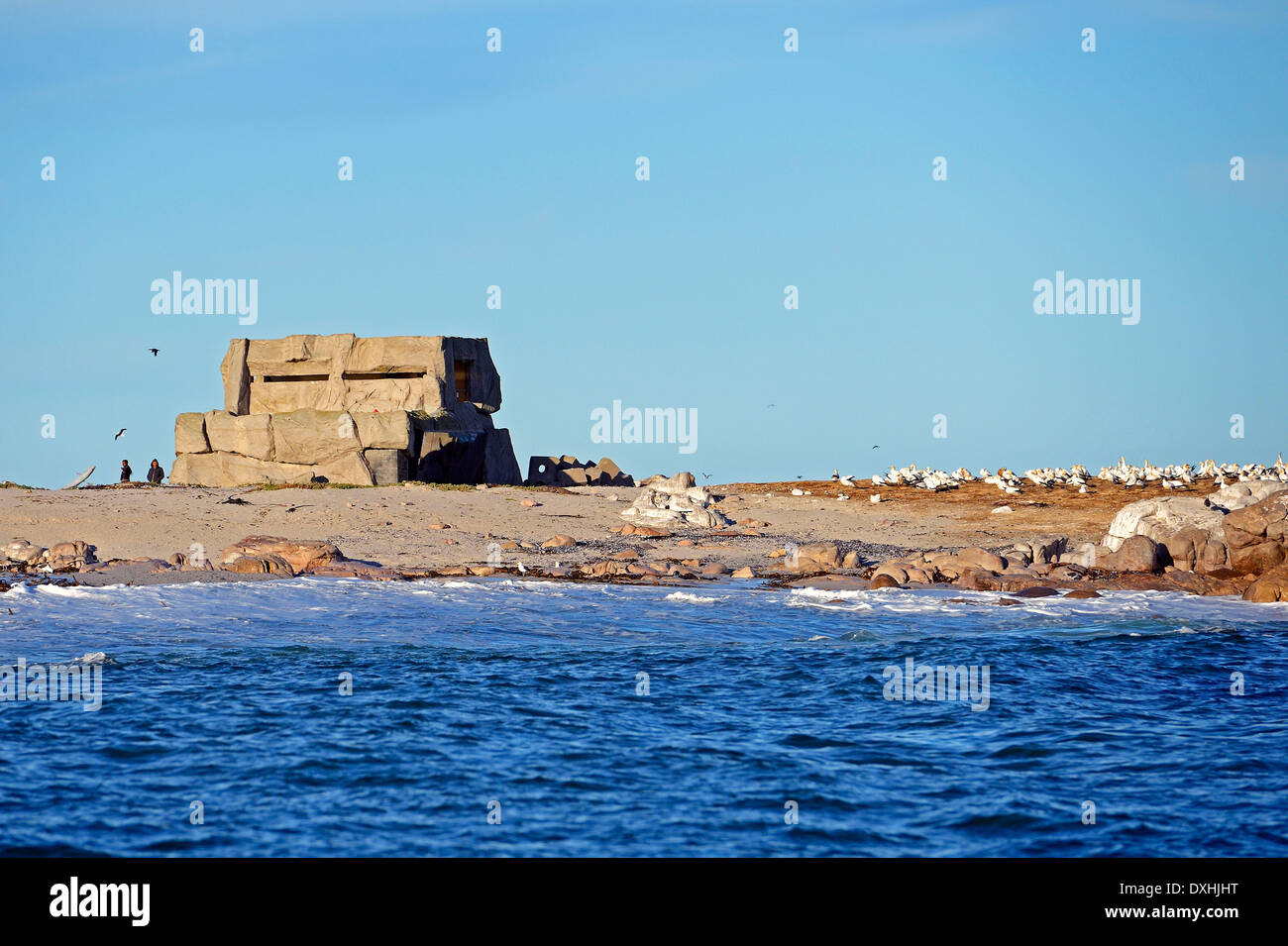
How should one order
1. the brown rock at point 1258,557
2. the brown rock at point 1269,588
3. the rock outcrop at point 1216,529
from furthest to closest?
1. the rock outcrop at point 1216,529
2. the brown rock at point 1258,557
3. the brown rock at point 1269,588

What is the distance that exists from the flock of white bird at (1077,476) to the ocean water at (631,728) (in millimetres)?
13889

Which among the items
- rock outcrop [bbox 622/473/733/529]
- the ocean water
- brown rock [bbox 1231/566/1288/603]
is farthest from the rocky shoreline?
rock outcrop [bbox 622/473/733/529]

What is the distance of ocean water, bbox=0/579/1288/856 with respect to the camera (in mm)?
6867

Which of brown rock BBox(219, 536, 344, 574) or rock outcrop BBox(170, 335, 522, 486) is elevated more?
rock outcrop BBox(170, 335, 522, 486)

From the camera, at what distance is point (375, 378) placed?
A: 27.7m

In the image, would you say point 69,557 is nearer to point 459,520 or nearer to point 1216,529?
point 459,520

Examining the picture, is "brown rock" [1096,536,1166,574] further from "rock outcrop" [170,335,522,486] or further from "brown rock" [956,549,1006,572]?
"rock outcrop" [170,335,522,486]

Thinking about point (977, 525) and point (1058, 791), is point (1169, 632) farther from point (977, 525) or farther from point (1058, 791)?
point (977, 525)

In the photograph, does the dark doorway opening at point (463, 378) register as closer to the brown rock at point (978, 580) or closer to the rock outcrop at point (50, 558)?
the rock outcrop at point (50, 558)

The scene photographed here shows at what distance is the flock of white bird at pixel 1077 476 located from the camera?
2859 cm

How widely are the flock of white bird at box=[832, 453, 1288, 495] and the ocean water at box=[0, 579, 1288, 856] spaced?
13.9 meters

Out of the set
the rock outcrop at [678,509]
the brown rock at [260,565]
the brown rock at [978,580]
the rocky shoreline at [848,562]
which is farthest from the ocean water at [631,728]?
the rock outcrop at [678,509]
